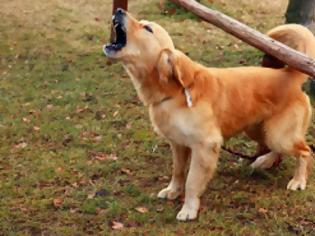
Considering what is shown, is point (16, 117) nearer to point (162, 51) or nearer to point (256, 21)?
point (162, 51)

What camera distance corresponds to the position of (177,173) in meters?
5.32

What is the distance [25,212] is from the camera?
204 inches

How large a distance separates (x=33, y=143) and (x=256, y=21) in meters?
6.37

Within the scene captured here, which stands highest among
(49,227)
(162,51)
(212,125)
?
(162,51)

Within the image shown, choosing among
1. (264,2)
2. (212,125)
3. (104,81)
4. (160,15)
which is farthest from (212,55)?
(212,125)

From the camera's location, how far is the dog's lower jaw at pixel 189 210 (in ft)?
16.3

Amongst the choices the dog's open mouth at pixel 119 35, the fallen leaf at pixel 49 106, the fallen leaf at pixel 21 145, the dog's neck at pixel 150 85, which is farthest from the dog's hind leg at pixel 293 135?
the fallen leaf at pixel 49 106

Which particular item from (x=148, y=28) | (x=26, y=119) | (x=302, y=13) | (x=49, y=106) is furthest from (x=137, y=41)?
(x=302, y=13)

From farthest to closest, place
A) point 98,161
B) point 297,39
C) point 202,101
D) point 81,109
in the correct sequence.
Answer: point 81,109, point 98,161, point 297,39, point 202,101

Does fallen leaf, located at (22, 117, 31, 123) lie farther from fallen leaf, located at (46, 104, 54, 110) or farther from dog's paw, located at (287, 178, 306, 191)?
dog's paw, located at (287, 178, 306, 191)

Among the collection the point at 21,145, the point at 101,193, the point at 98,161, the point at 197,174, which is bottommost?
the point at 21,145

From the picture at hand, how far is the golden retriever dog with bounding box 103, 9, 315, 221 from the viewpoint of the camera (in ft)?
15.5

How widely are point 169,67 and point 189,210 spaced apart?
3.82 feet

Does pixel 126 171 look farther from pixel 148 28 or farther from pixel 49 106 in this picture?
pixel 49 106
